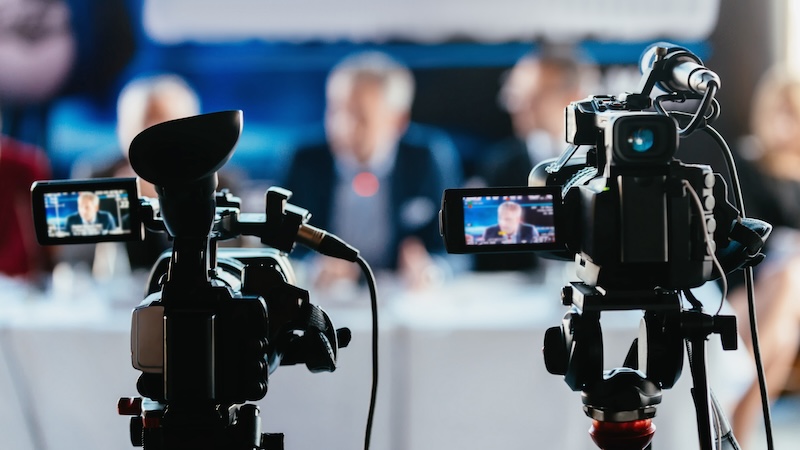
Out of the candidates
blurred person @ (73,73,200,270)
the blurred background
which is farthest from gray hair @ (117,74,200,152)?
the blurred background

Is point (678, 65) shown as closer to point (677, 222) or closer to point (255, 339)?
point (677, 222)

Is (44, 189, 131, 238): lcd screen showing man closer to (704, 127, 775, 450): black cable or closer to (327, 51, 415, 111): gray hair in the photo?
(704, 127, 775, 450): black cable

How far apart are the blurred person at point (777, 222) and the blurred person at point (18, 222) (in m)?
2.91

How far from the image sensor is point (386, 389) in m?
1.97

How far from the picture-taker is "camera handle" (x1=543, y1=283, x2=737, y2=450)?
1.01m

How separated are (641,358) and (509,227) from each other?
271 mm

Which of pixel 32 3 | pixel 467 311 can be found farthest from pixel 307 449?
pixel 32 3

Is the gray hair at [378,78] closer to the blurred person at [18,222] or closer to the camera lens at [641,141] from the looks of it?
the blurred person at [18,222]

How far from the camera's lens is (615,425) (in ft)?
3.39

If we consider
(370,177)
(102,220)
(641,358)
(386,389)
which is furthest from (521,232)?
(370,177)

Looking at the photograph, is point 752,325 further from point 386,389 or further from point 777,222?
point 777,222

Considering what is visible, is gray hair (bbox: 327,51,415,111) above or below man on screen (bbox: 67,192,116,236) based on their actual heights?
above

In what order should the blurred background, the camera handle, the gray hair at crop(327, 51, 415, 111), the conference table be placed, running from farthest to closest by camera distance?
the blurred background < the gray hair at crop(327, 51, 415, 111) < the conference table < the camera handle

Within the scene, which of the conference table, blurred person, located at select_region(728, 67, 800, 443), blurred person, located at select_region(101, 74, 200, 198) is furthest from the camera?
blurred person, located at select_region(101, 74, 200, 198)
